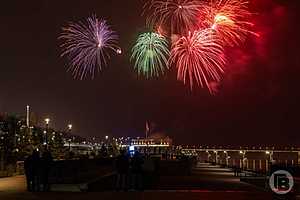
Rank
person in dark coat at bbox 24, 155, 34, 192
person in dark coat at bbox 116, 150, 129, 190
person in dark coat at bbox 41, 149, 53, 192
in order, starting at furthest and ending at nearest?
person in dark coat at bbox 116, 150, 129, 190
person in dark coat at bbox 24, 155, 34, 192
person in dark coat at bbox 41, 149, 53, 192

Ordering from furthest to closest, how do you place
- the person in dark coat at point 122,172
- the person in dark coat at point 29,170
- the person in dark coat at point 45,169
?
the person in dark coat at point 122,172 < the person in dark coat at point 29,170 < the person in dark coat at point 45,169

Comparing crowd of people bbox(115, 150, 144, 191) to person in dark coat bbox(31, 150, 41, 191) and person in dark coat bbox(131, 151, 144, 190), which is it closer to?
person in dark coat bbox(131, 151, 144, 190)

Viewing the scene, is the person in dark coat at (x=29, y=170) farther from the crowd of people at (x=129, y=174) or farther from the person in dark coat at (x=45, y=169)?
the crowd of people at (x=129, y=174)

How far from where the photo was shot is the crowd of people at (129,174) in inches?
1000

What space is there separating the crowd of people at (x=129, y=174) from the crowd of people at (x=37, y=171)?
8.76 feet

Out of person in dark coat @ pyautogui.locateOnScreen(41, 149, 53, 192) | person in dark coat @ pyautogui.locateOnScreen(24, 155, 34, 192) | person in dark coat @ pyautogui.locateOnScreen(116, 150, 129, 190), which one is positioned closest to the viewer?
person in dark coat @ pyautogui.locateOnScreen(41, 149, 53, 192)

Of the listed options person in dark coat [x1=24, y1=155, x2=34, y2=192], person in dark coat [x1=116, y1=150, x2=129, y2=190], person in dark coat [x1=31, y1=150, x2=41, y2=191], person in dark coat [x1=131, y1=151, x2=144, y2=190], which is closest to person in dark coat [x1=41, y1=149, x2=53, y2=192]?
person in dark coat [x1=31, y1=150, x2=41, y2=191]

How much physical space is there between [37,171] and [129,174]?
3.61 m

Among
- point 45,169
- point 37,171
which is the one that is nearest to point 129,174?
point 45,169

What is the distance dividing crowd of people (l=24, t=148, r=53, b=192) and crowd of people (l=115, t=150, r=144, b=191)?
2.67 metres

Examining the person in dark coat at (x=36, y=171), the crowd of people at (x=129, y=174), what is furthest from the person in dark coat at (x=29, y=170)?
the crowd of people at (x=129, y=174)

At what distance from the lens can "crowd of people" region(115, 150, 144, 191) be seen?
25.4 meters

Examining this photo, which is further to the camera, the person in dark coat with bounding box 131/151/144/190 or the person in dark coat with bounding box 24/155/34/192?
the person in dark coat with bounding box 131/151/144/190

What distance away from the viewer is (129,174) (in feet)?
83.9
